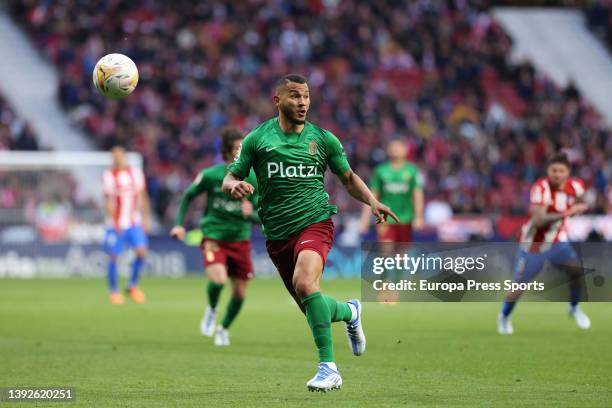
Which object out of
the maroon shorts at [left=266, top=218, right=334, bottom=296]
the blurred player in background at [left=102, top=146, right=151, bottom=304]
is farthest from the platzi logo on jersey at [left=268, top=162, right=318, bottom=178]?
the blurred player in background at [left=102, top=146, right=151, bottom=304]

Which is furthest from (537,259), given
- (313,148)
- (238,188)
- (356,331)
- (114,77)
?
(238,188)

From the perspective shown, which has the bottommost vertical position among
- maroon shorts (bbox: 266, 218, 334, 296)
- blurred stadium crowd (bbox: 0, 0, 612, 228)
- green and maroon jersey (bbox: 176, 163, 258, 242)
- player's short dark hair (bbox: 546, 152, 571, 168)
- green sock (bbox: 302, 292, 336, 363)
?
green sock (bbox: 302, 292, 336, 363)

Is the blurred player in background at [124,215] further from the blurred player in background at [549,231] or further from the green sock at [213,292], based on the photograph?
the blurred player in background at [549,231]

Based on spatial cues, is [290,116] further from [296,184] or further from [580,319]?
[580,319]

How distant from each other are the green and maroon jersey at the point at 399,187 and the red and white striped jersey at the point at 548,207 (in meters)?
4.58

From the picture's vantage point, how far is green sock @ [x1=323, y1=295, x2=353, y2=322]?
9092mm

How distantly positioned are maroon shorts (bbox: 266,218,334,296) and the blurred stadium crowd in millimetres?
20858

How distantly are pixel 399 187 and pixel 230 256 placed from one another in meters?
6.20

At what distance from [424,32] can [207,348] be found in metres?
27.4

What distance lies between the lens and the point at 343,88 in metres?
35.5

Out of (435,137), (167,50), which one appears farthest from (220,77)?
(435,137)

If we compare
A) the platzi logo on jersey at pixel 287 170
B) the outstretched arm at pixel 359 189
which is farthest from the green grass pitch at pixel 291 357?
the platzi logo on jersey at pixel 287 170

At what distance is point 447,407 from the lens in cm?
791

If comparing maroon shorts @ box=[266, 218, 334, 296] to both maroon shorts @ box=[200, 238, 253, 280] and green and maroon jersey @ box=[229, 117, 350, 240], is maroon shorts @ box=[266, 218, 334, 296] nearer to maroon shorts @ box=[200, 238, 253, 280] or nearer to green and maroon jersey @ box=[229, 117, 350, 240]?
green and maroon jersey @ box=[229, 117, 350, 240]
